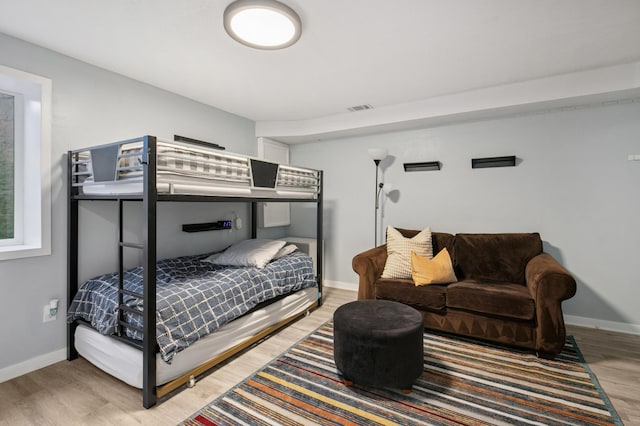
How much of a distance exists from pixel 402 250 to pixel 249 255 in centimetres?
161

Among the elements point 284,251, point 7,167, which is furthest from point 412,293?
point 7,167

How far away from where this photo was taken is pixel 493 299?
266 centimetres

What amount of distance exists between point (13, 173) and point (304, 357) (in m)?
2.68

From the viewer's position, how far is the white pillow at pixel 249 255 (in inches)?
122

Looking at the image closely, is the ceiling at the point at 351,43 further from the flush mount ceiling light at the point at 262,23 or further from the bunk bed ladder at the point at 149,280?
the bunk bed ladder at the point at 149,280

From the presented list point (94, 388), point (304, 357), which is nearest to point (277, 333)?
point (304, 357)

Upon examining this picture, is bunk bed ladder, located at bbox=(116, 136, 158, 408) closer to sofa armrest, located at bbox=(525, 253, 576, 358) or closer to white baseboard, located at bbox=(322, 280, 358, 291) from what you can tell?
sofa armrest, located at bbox=(525, 253, 576, 358)

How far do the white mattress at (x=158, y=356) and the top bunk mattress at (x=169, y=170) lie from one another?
41.0 inches

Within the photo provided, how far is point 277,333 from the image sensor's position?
9.88 feet

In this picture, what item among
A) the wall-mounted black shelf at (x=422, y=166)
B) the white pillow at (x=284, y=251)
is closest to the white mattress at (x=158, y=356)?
the white pillow at (x=284, y=251)

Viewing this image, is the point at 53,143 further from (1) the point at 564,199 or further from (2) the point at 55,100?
(1) the point at 564,199

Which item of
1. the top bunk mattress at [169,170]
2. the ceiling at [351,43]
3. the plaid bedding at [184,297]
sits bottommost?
the plaid bedding at [184,297]

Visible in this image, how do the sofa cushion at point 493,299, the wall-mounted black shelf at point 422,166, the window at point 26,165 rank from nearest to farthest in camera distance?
the window at point 26,165 < the sofa cushion at point 493,299 < the wall-mounted black shelf at point 422,166

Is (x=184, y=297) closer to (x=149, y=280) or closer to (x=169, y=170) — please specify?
(x=149, y=280)
